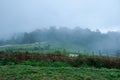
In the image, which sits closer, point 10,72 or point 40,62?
point 10,72

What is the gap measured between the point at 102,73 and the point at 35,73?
15.4 feet

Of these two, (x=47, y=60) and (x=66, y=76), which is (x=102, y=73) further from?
(x=47, y=60)

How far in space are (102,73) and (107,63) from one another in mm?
8336

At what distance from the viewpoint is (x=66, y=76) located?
18.3 m

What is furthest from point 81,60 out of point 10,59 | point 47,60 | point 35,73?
point 35,73

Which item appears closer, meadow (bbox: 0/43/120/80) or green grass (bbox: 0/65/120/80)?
green grass (bbox: 0/65/120/80)

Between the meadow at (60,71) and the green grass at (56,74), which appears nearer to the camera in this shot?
the green grass at (56,74)

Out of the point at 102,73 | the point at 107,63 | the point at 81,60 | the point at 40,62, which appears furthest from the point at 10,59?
the point at 102,73

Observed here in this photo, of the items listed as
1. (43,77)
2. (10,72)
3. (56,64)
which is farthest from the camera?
(56,64)

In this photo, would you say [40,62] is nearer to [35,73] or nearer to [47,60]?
[47,60]

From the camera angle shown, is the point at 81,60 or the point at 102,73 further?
the point at 81,60

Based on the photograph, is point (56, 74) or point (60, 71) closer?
point (56, 74)

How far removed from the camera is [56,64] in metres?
27.3

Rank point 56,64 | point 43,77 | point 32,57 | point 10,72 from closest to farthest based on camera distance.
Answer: point 43,77 < point 10,72 < point 56,64 < point 32,57
